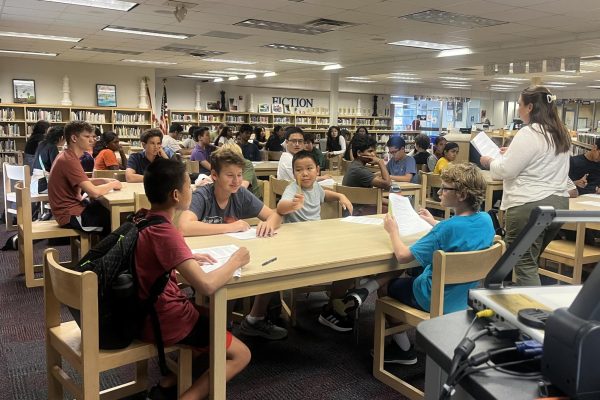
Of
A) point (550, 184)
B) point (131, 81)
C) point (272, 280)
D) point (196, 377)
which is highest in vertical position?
point (131, 81)

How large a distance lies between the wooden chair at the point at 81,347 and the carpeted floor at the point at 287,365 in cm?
49

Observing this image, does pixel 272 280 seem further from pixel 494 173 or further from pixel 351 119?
pixel 351 119

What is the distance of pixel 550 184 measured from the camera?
303 cm

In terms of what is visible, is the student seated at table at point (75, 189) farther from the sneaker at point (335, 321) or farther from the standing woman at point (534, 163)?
the standing woman at point (534, 163)

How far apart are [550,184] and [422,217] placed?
826 millimetres

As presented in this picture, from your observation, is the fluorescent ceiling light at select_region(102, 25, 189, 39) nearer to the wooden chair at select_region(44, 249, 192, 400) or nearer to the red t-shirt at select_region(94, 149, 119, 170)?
the red t-shirt at select_region(94, 149, 119, 170)

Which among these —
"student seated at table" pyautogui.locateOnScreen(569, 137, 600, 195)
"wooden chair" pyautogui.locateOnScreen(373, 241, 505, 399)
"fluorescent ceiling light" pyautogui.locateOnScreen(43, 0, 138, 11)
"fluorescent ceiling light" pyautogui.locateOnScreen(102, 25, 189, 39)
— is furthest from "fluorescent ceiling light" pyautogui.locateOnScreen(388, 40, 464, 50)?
"wooden chair" pyautogui.locateOnScreen(373, 241, 505, 399)

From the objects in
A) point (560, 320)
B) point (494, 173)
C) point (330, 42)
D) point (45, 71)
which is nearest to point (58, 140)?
point (330, 42)

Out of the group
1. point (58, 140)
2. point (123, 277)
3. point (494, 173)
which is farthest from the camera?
point (58, 140)

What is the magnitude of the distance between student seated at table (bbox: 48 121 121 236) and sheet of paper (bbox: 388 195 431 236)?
2.37 meters

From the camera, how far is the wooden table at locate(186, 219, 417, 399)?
196 centimetres

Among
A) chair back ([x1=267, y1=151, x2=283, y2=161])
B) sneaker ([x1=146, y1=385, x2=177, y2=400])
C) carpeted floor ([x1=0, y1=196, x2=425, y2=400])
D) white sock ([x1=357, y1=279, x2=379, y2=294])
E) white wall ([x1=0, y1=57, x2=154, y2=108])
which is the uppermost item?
white wall ([x1=0, y1=57, x2=154, y2=108])

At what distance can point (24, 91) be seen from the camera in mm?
11758

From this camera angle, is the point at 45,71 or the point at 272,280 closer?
the point at 272,280
